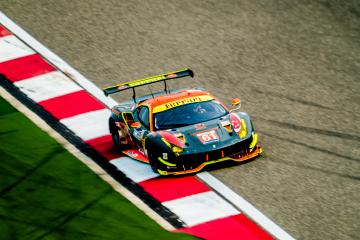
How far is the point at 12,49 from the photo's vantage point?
1684 centimetres

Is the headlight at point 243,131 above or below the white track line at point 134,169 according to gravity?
above

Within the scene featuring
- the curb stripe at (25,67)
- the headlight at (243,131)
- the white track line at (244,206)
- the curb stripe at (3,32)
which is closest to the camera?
the white track line at (244,206)

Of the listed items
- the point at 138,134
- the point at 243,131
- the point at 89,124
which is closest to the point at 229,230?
the point at 243,131

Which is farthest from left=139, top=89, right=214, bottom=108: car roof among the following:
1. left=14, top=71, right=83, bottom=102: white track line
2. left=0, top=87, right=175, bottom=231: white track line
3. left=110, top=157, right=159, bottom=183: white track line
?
left=14, top=71, right=83, bottom=102: white track line

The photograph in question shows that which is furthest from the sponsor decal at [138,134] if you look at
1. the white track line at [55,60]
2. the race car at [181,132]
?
the white track line at [55,60]

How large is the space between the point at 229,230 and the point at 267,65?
5.90m

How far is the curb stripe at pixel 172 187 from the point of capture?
37.9ft

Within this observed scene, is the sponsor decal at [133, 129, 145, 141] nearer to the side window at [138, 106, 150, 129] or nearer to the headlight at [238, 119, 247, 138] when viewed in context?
the side window at [138, 106, 150, 129]

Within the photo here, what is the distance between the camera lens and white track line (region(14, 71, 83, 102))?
1527 centimetres

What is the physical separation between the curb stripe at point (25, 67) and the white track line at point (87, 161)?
615 millimetres

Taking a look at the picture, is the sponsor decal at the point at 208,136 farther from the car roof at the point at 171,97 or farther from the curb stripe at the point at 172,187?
the car roof at the point at 171,97

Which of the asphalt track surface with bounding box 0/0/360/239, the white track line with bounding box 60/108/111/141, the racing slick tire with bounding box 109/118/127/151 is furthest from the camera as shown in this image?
the white track line with bounding box 60/108/111/141

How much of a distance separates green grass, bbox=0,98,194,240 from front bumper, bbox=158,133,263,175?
95cm

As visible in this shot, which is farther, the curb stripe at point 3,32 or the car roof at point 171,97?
the curb stripe at point 3,32
